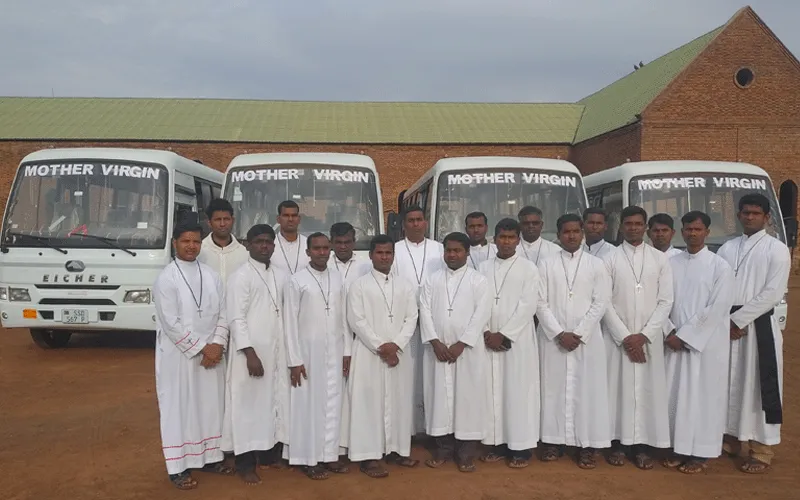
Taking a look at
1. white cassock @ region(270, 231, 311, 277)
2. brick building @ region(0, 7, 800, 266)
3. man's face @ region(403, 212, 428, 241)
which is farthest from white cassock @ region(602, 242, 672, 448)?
brick building @ region(0, 7, 800, 266)

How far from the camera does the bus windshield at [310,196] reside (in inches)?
321

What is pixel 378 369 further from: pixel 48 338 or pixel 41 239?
pixel 48 338

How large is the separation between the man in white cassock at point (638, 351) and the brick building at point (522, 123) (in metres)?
18.5

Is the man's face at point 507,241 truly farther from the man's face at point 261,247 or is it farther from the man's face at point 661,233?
the man's face at point 261,247

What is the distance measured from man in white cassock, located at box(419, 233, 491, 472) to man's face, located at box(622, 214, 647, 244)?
1.21 m

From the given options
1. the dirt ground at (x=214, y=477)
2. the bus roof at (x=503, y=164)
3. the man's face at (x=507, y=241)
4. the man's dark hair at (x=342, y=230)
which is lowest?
the dirt ground at (x=214, y=477)

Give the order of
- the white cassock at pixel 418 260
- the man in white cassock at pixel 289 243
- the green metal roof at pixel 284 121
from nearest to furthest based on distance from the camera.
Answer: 1. the white cassock at pixel 418 260
2. the man in white cassock at pixel 289 243
3. the green metal roof at pixel 284 121

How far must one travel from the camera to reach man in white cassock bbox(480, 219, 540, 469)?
→ 202 inches

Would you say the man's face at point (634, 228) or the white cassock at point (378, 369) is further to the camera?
the man's face at point (634, 228)

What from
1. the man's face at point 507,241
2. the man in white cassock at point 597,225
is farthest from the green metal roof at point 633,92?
the man's face at point 507,241

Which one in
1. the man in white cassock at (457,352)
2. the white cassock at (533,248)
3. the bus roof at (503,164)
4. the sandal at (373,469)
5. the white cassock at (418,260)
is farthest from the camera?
the bus roof at (503,164)

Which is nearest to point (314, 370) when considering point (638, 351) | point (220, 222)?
Answer: point (220, 222)

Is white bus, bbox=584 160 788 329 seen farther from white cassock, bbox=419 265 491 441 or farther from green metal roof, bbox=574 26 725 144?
green metal roof, bbox=574 26 725 144

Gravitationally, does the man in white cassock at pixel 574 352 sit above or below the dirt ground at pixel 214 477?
above
